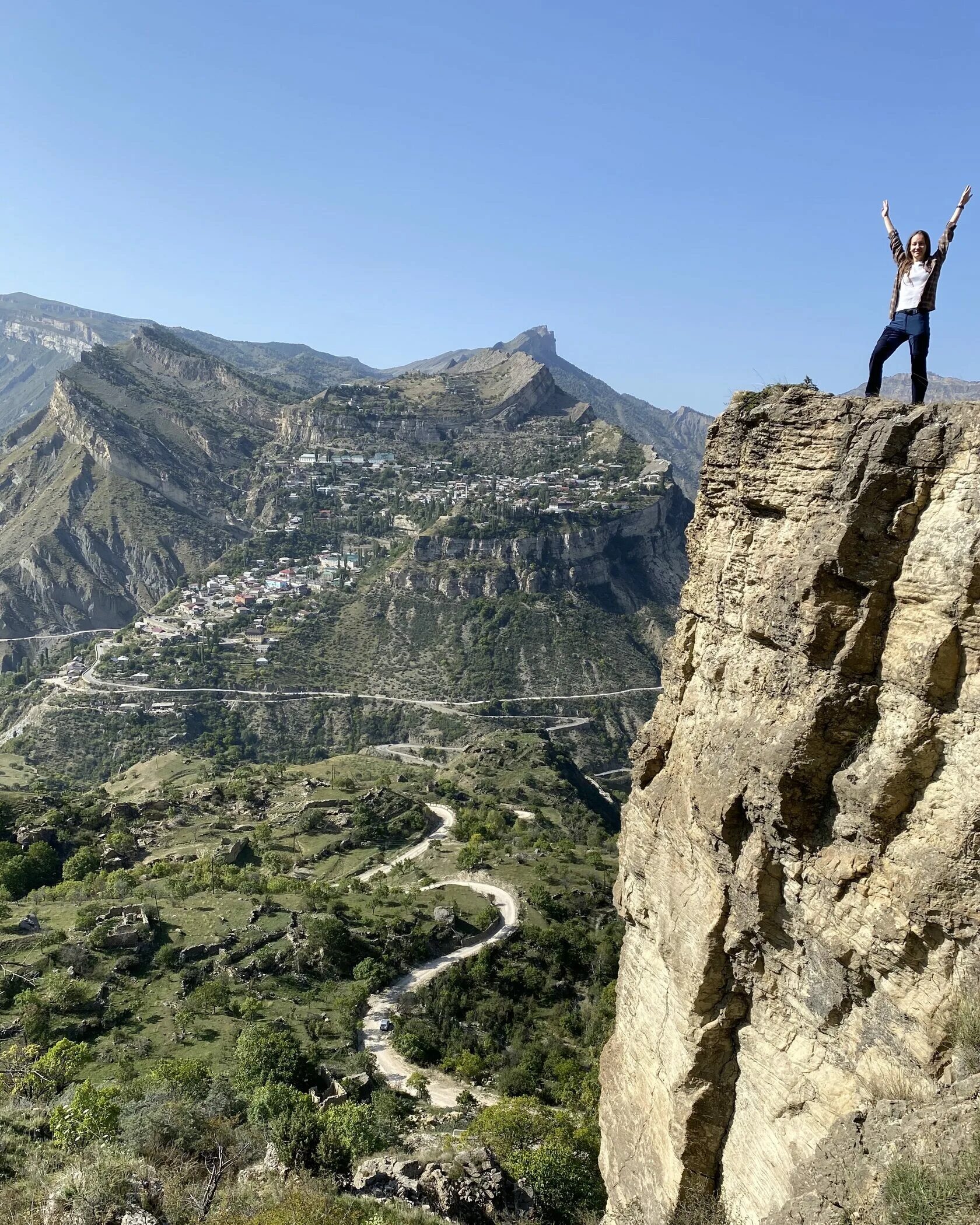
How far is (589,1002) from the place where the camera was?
1629 inches

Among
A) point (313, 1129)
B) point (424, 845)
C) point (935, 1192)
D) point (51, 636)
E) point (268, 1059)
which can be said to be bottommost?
point (51, 636)

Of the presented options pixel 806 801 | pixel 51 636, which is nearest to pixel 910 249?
pixel 806 801

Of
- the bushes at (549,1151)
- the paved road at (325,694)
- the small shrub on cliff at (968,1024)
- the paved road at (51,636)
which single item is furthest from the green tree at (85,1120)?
the paved road at (51,636)

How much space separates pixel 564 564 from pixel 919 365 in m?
145

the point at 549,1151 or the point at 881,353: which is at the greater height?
the point at 881,353

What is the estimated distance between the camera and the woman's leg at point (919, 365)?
1048cm

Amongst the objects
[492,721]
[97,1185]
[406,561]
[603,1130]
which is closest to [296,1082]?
[97,1185]

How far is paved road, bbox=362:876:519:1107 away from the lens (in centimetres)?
3272

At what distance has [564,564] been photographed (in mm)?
155625

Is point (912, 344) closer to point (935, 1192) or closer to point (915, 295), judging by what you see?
point (915, 295)

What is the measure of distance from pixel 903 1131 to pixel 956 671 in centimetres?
488

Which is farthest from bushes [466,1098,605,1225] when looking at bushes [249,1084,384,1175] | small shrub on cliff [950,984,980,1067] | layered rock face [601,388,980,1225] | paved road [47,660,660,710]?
paved road [47,660,660,710]

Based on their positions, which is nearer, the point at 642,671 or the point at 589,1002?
the point at 589,1002

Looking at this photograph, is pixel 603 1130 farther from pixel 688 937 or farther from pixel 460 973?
pixel 460 973
